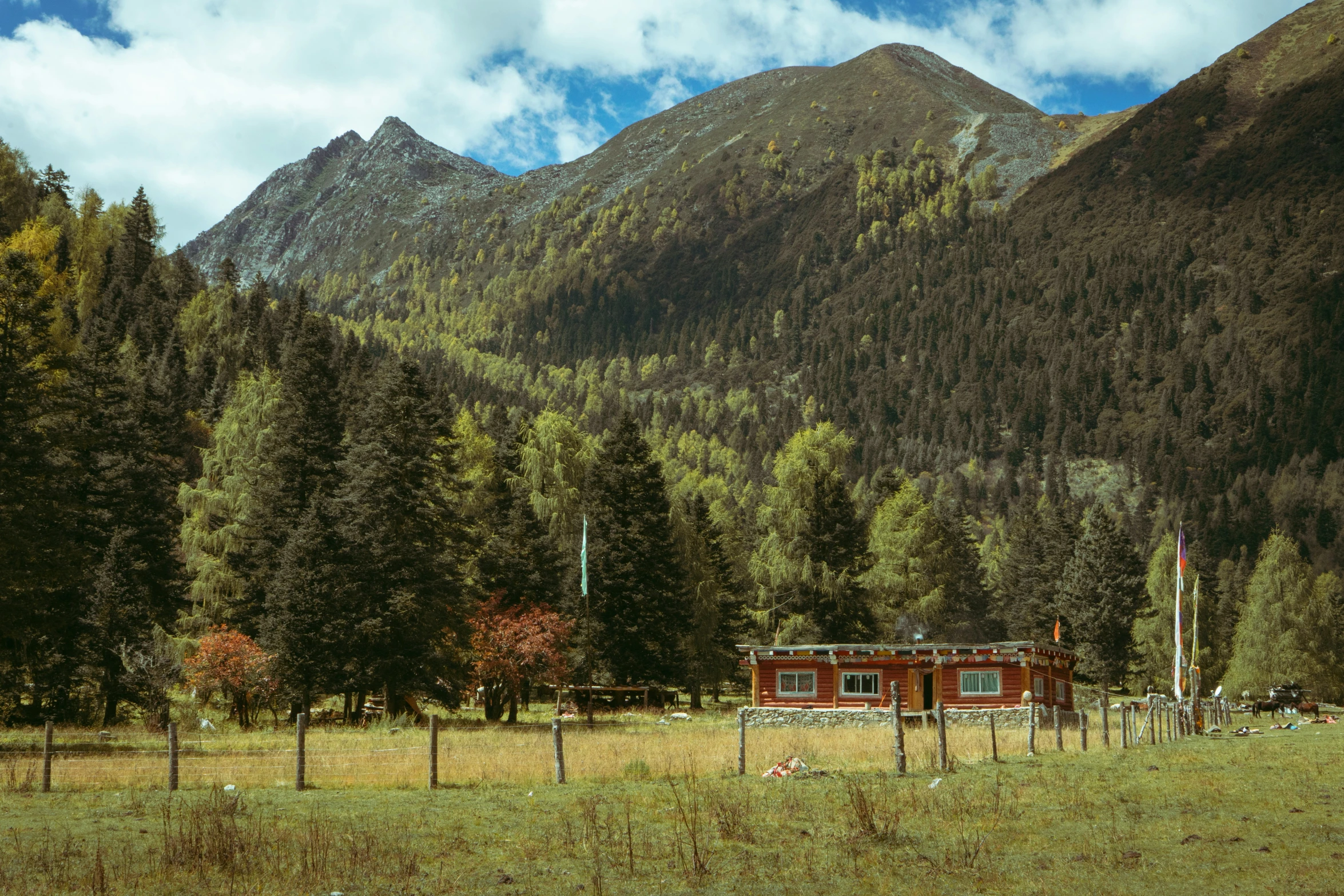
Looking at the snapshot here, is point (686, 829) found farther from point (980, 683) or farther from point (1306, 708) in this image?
point (1306, 708)

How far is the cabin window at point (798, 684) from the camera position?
54.9 m

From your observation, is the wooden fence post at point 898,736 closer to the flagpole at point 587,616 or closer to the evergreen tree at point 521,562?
the flagpole at point 587,616

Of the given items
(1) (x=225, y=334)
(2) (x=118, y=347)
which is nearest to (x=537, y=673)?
(2) (x=118, y=347)

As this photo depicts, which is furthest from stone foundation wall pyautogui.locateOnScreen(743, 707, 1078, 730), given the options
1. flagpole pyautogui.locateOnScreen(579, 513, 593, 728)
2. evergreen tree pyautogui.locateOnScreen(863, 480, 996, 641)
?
evergreen tree pyautogui.locateOnScreen(863, 480, 996, 641)

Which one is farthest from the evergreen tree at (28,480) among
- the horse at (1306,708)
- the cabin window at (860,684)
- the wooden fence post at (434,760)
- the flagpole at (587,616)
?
the horse at (1306,708)

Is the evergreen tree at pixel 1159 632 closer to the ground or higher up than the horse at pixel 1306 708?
higher up

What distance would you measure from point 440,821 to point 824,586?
46616 millimetres

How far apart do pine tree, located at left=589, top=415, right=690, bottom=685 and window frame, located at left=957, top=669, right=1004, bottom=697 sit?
13607mm

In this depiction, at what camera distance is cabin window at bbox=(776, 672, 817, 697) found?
54.9 meters

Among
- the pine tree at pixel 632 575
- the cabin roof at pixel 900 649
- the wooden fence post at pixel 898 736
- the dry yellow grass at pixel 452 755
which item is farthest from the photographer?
the pine tree at pixel 632 575

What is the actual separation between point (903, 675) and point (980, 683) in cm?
360

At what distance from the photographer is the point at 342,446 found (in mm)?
52594

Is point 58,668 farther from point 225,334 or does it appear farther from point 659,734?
point 225,334

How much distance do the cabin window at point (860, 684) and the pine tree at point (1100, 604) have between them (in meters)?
28.7
